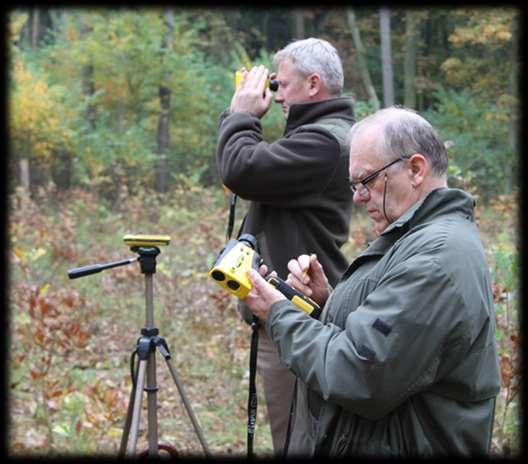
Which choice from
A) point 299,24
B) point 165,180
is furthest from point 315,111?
point 299,24

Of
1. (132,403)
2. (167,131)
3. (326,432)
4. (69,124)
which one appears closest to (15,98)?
(69,124)

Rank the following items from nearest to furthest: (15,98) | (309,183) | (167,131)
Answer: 1. (309,183)
2. (15,98)
3. (167,131)

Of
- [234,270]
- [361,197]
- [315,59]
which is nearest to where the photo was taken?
[361,197]

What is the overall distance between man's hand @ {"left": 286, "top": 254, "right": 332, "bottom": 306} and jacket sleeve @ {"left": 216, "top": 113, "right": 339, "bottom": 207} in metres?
0.49

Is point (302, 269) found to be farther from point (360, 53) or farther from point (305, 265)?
point (360, 53)

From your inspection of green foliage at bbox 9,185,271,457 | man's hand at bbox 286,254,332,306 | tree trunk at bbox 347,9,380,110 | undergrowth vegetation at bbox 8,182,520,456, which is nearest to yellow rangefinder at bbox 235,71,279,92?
man's hand at bbox 286,254,332,306

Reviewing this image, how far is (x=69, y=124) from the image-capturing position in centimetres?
1401

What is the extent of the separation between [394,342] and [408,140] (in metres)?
0.52

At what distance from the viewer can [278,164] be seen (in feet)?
8.16

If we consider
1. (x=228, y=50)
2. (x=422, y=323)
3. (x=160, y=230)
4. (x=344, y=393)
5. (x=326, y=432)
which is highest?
(x=228, y=50)

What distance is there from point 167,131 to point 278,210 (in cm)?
1362

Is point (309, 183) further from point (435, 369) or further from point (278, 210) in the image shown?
point (435, 369)

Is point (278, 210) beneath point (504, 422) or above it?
above

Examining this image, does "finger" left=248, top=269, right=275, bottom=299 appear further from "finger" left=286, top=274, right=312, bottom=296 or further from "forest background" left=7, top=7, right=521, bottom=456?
"forest background" left=7, top=7, right=521, bottom=456
